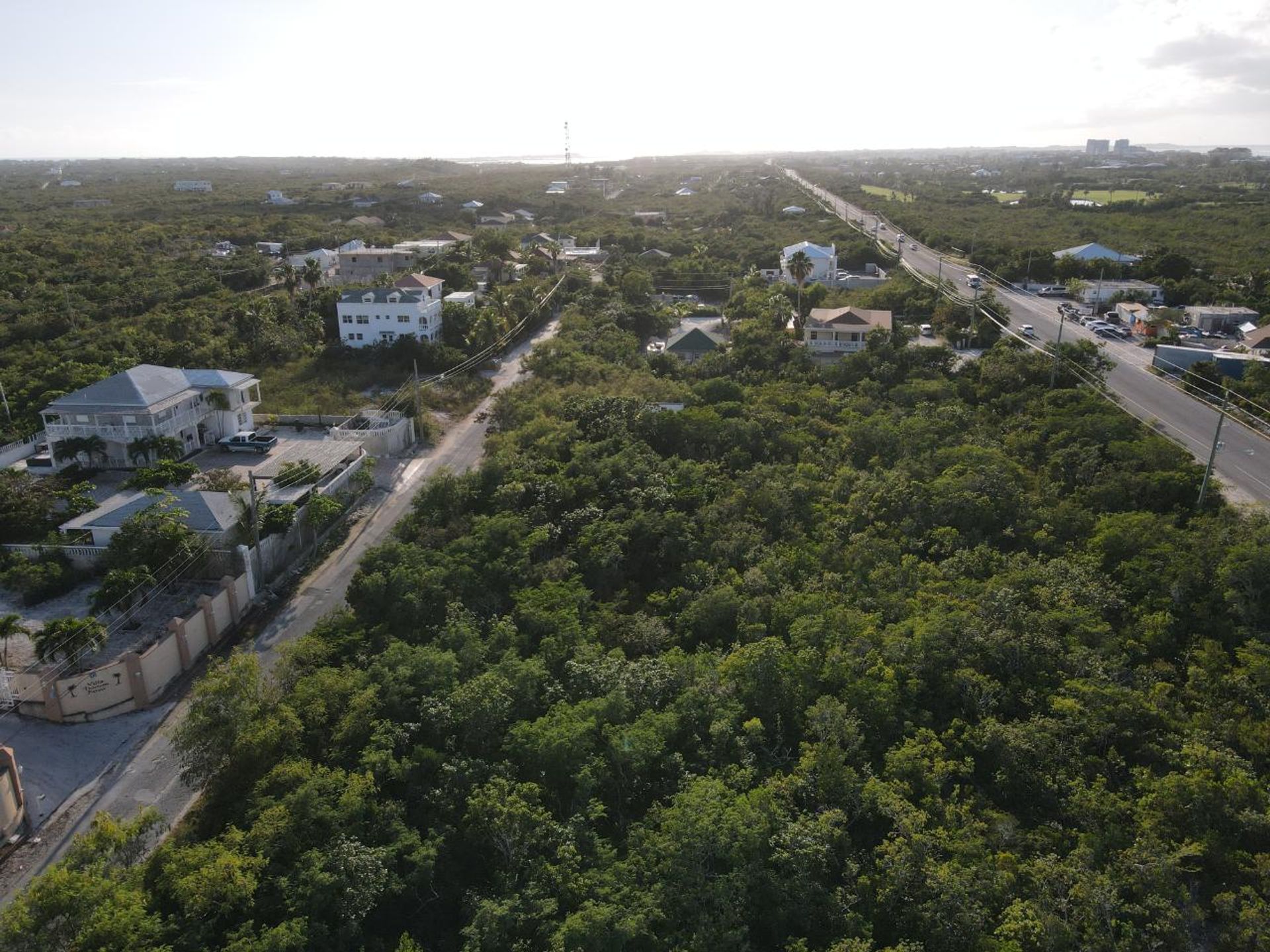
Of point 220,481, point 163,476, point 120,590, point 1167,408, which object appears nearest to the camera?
point 120,590

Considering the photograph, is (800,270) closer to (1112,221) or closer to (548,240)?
(548,240)

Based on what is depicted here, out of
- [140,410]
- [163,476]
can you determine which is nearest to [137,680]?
[163,476]

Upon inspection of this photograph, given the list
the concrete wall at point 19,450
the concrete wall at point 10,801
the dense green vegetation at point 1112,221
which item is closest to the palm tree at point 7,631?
the concrete wall at point 10,801

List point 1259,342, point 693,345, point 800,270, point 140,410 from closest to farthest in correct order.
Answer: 1. point 140,410
2. point 1259,342
3. point 693,345
4. point 800,270

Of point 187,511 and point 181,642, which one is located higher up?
point 187,511

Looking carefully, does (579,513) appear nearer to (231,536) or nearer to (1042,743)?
(231,536)

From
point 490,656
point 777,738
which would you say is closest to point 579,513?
point 490,656
